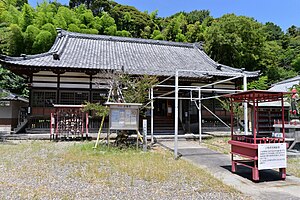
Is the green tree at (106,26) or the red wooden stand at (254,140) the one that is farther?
the green tree at (106,26)

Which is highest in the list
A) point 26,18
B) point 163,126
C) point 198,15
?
point 198,15

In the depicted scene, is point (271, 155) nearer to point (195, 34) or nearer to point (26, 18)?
point (26, 18)

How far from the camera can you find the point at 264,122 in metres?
13.5

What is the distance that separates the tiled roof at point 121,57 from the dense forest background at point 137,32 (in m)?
3.89

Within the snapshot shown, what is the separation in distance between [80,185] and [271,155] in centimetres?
365

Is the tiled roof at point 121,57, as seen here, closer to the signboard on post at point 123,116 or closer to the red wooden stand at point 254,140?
the signboard on post at point 123,116

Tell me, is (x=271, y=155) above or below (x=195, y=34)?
below

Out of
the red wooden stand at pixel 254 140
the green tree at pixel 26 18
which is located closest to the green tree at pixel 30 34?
the green tree at pixel 26 18

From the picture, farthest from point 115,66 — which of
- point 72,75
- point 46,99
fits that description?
point 46,99

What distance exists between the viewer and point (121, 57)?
14.6m

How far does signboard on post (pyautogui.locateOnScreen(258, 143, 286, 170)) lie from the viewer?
4531mm

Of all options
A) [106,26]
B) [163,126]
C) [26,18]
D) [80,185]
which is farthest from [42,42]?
[80,185]

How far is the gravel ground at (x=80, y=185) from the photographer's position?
362 cm

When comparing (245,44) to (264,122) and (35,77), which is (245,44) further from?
(35,77)
